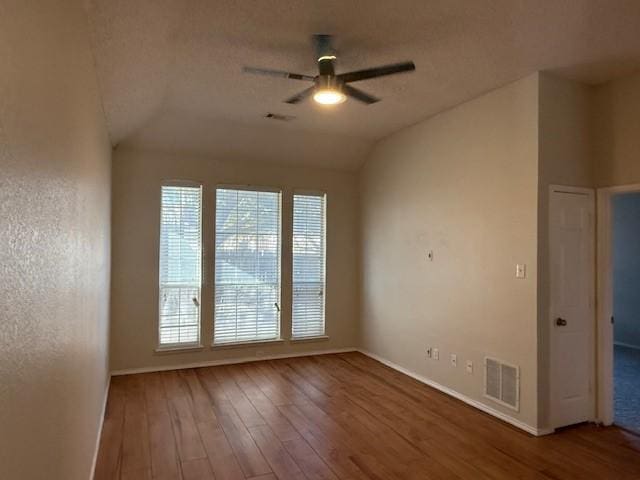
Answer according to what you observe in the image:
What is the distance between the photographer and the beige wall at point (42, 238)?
94 cm

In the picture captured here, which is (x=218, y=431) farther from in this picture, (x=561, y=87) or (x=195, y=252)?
(x=561, y=87)

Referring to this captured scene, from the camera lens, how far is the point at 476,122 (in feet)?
13.5

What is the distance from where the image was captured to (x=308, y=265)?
605cm

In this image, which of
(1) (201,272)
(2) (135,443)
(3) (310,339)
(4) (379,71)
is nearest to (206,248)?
(1) (201,272)

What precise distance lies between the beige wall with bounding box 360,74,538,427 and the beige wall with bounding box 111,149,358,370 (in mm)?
551

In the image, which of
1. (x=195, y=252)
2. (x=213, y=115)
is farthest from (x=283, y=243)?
(x=213, y=115)

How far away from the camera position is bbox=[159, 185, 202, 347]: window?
5.21 m

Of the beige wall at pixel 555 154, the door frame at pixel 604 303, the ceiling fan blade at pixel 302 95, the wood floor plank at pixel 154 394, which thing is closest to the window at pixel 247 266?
the wood floor plank at pixel 154 394

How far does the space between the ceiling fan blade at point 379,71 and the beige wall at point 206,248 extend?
301cm

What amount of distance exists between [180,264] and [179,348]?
3.54ft

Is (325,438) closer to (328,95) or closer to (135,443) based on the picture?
(135,443)

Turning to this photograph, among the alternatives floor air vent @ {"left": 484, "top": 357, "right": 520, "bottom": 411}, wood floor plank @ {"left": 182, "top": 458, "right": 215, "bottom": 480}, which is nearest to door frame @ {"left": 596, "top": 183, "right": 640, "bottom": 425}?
floor air vent @ {"left": 484, "top": 357, "right": 520, "bottom": 411}

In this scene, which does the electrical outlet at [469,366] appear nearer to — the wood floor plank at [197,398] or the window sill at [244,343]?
the wood floor plank at [197,398]

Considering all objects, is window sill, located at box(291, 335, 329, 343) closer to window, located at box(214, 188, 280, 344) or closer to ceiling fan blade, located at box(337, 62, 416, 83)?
window, located at box(214, 188, 280, 344)
